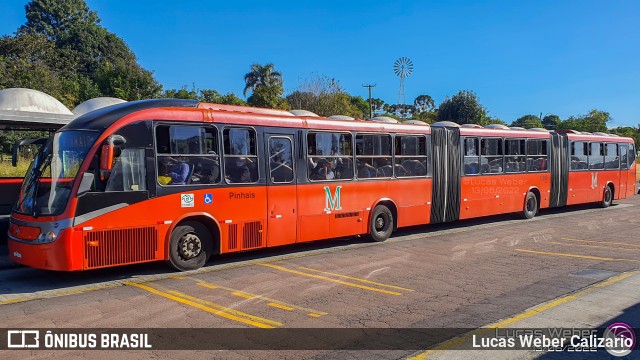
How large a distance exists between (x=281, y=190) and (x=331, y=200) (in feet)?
4.89

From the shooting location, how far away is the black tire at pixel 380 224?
1254 centimetres

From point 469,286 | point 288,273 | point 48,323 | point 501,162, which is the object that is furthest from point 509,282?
point 501,162

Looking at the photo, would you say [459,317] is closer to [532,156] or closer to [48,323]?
[48,323]

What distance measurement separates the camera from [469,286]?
822 centimetres

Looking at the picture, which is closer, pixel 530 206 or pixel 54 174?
pixel 54 174

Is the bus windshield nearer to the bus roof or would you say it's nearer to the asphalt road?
the bus roof

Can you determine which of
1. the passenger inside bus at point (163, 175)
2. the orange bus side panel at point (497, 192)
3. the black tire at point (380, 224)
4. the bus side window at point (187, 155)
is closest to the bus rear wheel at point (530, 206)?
the orange bus side panel at point (497, 192)

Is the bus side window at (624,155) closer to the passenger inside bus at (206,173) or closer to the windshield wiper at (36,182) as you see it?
the passenger inside bus at (206,173)

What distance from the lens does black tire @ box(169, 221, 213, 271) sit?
8.88 meters

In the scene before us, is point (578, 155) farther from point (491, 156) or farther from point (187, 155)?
point (187, 155)

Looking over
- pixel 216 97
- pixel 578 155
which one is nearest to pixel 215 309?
pixel 578 155

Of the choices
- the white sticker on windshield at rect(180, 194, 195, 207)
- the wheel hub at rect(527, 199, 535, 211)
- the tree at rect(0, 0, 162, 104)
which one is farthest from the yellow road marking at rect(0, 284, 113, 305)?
the tree at rect(0, 0, 162, 104)

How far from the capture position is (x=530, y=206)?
17938 mm

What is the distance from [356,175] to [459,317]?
19.6ft
